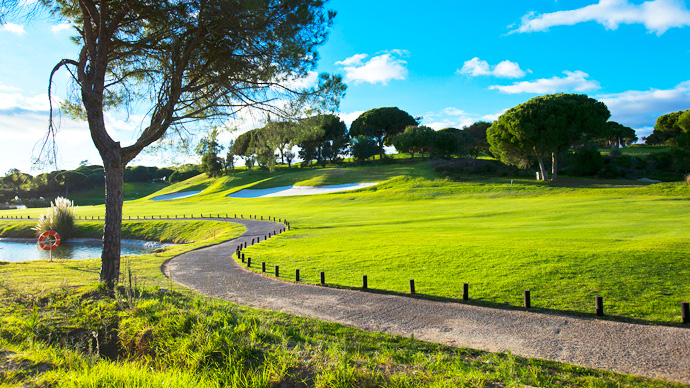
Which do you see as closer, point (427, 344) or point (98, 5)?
point (427, 344)

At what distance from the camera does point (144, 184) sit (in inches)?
4023

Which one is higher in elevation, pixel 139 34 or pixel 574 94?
pixel 574 94

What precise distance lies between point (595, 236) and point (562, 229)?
290 cm

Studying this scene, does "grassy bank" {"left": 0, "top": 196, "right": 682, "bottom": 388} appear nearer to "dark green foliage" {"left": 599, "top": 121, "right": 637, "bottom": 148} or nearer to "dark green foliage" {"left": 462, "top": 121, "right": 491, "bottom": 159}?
"dark green foliage" {"left": 462, "top": 121, "right": 491, "bottom": 159}

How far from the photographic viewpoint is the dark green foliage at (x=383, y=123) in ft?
300

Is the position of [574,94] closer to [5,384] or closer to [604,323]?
[604,323]

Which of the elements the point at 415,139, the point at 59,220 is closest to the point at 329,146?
the point at 415,139

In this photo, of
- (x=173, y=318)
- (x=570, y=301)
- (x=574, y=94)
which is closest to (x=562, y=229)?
(x=570, y=301)

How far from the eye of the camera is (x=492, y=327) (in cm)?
746

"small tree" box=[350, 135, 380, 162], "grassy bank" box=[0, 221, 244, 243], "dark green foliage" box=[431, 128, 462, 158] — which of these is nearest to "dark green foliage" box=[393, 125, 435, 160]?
"dark green foliage" box=[431, 128, 462, 158]

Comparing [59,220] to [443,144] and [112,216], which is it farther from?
[443,144]

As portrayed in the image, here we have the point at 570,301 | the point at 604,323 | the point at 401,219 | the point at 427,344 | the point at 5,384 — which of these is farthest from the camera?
the point at 401,219

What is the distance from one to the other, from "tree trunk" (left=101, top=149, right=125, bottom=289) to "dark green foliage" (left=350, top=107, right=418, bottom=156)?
82.6 meters

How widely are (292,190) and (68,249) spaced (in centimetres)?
3405
